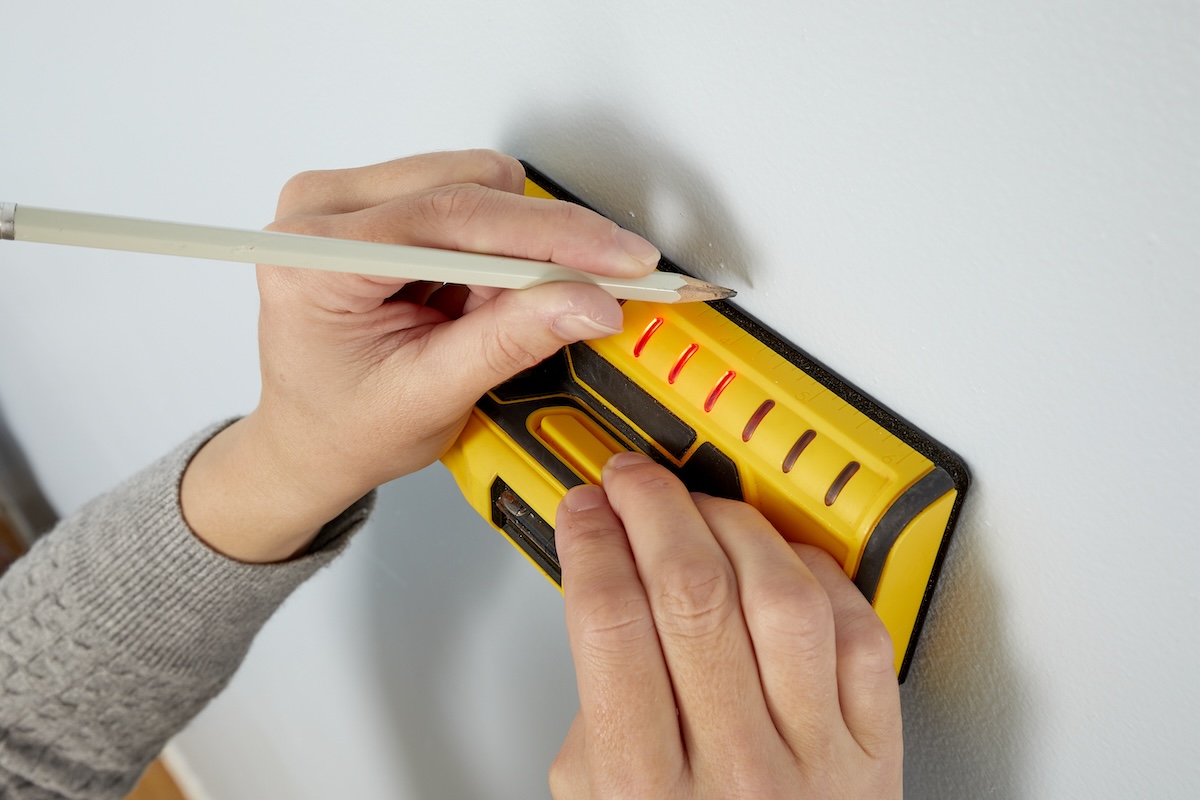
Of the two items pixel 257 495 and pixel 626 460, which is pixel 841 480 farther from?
pixel 257 495

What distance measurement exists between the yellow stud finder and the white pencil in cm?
4

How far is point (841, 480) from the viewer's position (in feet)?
1.21

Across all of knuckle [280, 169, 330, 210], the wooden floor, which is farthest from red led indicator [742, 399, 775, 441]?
the wooden floor

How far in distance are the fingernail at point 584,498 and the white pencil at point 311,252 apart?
0.31ft

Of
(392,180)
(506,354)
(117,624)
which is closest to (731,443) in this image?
(506,354)

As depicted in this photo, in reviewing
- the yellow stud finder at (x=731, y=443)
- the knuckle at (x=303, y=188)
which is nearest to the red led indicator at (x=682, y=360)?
the yellow stud finder at (x=731, y=443)

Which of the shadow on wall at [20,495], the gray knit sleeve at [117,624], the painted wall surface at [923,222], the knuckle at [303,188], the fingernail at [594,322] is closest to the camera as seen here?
the painted wall surface at [923,222]

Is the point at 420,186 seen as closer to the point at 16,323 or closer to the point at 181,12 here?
the point at 181,12

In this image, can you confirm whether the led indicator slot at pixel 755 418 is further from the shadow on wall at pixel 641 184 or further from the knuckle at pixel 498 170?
the knuckle at pixel 498 170

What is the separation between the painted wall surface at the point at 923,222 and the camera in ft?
0.92

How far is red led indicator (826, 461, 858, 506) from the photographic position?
37 centimetres

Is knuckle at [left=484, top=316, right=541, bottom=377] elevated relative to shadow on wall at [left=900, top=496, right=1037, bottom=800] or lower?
elevated

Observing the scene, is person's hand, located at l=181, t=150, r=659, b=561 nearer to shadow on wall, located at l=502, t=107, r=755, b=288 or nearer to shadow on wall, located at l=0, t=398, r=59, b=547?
shadow on wall, located at l=502, t=107, r=755, b=288

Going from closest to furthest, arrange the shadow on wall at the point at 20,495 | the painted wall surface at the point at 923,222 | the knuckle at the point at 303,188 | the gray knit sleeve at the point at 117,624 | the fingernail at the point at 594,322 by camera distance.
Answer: the painted wall surface at the point at 923,222
the fingernail at the point at 594,322
the knuckle at the point at 303,188
the gray knit sleeve at the point at 117,624
the shadow on wall at the point at 20,495
